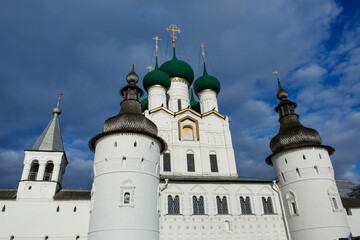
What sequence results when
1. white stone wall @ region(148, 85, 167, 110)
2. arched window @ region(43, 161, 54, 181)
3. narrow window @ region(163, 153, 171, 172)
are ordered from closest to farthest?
arched window @ region(43, 161, 54, 181), narrow window @ region(163, 153, 171, 172), white stone wall @ region(148, 85, 167, 110)

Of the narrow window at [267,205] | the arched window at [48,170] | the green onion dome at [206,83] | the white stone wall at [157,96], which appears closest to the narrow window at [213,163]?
the narrow window at [267,205]

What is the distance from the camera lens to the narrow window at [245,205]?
1518 centimetres

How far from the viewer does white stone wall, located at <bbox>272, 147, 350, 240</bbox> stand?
45.1 feet

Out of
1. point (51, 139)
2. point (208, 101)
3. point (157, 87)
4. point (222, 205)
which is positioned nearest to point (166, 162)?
point (222, 205)

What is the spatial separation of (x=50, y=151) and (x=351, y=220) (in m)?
17.5

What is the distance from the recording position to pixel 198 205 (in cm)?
1478

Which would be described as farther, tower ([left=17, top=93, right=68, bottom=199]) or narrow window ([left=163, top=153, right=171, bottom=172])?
narrow window ([left=163, top=153, right=171, bottom=172])

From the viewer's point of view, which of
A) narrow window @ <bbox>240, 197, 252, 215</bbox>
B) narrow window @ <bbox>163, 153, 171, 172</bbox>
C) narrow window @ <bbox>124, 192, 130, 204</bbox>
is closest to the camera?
narrow window @ <bbox>124, 192, 130, 204</bbox>

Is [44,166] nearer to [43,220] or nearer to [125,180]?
[43,220]

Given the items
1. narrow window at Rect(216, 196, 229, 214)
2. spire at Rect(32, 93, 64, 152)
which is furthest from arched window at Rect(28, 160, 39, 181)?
narrow window at Rect(216, 196, 229, 214)

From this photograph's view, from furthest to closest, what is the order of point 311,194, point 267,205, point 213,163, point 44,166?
point 213,163
point 267,205
point 44,166
point 311,194

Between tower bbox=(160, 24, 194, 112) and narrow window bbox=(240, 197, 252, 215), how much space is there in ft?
29.0

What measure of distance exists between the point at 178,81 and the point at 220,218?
11829mm

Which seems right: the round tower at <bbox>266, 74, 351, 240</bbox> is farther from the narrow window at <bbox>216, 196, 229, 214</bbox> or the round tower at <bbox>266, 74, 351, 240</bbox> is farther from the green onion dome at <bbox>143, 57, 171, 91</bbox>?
the green onion dome at <bbox>143, 57, 171, 91</bbox>
